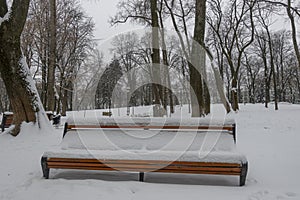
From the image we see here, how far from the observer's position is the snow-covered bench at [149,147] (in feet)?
12.5

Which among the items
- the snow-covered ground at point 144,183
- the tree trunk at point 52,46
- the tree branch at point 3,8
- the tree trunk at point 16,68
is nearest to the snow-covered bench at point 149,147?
the snow-covered ground at point 144,183

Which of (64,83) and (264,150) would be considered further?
(64,83)

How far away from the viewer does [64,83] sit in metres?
27.0

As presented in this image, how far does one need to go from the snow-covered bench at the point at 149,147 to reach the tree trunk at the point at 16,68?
325 cm

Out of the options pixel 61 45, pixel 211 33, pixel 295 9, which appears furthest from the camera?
pixel 211 33

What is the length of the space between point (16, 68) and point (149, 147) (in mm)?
4859

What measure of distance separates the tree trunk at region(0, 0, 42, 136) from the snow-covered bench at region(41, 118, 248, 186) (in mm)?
3252

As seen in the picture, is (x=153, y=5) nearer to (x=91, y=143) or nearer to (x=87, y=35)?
(x=91, y=143)

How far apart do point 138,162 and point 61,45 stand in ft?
63.3

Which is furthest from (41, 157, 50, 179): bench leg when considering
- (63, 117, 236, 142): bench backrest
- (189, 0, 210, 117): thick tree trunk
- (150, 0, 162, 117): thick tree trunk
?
(150, 0, 162, 117): thick tree trunk

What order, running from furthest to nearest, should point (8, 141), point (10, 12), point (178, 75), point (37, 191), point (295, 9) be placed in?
point (178, 75) → point (295, 9) → point (10, 12) → point (8, 141) → point (37, 191)

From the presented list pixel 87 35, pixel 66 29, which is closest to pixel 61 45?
pixel 66 29

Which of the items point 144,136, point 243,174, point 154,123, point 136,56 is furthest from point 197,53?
point 136,56

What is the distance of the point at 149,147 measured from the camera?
4531mm
